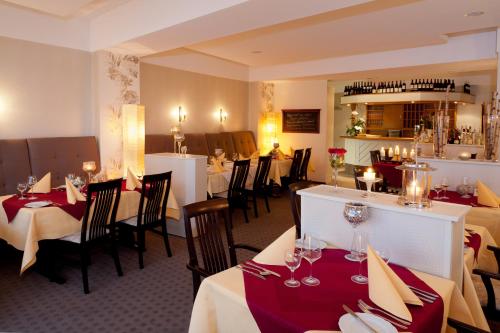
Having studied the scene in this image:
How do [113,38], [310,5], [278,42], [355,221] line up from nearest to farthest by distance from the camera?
[355,221], [310,5], [113,38], [278,42]

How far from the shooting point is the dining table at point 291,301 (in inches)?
56.1

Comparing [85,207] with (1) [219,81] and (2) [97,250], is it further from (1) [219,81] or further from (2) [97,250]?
(1) [219,81]

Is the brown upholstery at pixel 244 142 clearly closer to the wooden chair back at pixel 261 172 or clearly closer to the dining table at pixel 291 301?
the wooden chair back at pixel 261 172

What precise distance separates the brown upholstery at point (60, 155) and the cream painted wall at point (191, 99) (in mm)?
1457

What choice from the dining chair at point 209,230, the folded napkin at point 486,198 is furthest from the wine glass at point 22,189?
the folded napkin at point 486,198

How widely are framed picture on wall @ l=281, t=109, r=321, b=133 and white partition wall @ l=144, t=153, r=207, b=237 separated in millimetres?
4687

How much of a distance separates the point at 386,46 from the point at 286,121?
370 centimetres

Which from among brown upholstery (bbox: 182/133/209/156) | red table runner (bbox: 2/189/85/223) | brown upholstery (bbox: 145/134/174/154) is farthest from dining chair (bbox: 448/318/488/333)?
brown upholstery (bbox: 182/133/209/156)

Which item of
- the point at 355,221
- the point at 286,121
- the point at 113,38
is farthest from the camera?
the point at 286,121

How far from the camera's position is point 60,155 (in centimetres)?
493

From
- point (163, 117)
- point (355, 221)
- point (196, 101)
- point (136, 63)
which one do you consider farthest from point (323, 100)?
point (355, 221)

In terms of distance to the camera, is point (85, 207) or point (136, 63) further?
point (136, 63)

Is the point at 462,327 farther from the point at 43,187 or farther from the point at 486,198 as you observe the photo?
the point at 43,187

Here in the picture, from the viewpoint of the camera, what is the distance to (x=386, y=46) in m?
6.01
